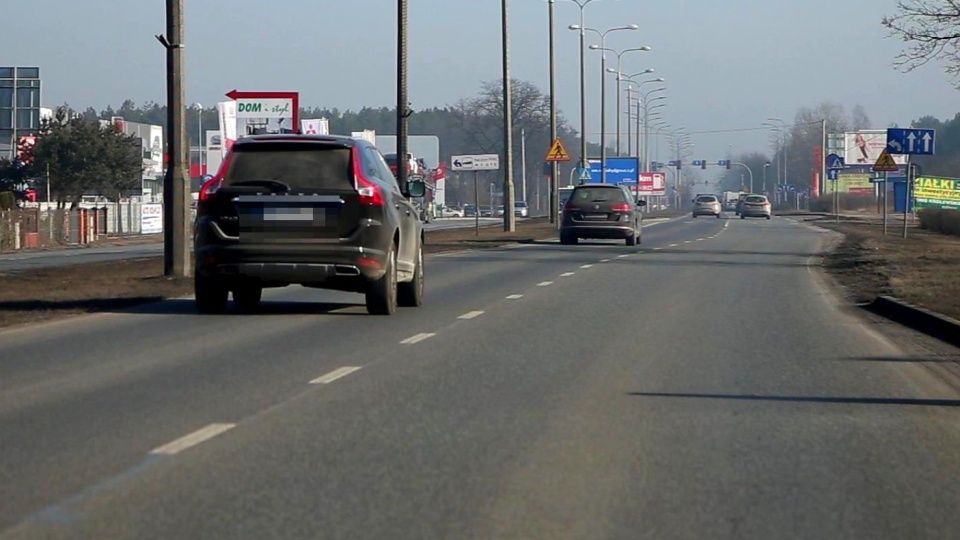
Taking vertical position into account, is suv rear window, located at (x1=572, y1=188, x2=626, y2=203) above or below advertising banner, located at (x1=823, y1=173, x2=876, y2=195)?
below

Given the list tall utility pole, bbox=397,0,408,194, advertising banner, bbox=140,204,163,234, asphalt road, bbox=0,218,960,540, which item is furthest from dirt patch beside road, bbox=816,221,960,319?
advertising banner, bbox=140,204,163,234

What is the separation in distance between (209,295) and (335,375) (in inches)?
217

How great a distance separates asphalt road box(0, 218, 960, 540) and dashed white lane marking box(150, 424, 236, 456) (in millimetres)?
22

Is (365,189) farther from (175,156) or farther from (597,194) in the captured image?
(597,194)

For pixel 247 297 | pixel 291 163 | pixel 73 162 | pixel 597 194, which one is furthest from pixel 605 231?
pixel 73 162

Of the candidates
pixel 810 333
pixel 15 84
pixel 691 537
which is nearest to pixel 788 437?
pixel 691 537

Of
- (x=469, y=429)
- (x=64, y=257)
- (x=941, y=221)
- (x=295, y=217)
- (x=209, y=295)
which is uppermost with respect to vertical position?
(x=295, y=217)

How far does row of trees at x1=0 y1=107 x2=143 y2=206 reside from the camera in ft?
244

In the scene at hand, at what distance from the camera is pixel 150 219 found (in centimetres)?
7931

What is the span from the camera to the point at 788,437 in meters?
8.79

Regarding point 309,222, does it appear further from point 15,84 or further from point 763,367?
point 15,84

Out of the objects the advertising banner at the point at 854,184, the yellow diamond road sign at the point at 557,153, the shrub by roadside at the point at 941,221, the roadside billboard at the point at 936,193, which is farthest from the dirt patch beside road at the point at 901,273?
the advertising banner at the point at 854,184

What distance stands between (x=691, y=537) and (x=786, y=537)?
40 cm

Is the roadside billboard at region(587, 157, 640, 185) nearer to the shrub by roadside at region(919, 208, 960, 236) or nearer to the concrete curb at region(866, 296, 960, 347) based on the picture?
the shrub by roadside at region(919, 208, 960, 236)
